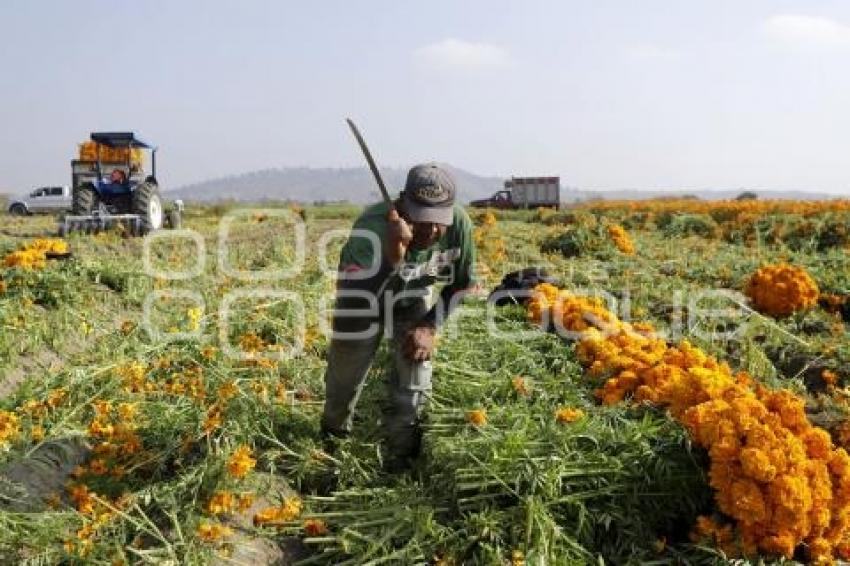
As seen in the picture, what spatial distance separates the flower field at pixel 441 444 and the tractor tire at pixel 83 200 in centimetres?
788

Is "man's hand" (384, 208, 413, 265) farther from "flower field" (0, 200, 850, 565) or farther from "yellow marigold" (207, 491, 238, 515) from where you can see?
"yellow marigold" (207, 491, 238, 515)

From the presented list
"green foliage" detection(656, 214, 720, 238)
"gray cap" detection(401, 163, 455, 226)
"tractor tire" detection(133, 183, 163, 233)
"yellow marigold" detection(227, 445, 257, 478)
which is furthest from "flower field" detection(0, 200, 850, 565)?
"green foliage" detection(656, 214, 720, 238)

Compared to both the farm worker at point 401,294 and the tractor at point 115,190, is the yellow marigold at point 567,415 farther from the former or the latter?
the tractor at point 115,190

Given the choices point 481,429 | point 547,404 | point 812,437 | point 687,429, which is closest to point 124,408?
point 481,429

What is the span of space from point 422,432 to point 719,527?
5.36 feet

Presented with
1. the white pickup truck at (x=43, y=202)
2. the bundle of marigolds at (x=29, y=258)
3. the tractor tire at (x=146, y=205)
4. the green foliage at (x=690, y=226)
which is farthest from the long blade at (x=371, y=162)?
the white pickup truck at (x=43, y=202)

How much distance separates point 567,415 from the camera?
434cm

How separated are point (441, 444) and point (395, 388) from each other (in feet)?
1.84

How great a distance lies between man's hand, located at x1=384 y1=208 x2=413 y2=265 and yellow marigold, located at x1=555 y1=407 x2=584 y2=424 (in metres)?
1.12

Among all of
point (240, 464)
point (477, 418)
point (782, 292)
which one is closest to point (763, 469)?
point (477, 418)

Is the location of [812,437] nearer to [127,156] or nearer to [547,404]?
[547,404]

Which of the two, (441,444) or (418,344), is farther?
(418,344)

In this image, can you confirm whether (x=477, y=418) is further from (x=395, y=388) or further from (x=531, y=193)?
(x=531, y=193)

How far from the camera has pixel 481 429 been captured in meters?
4.32
